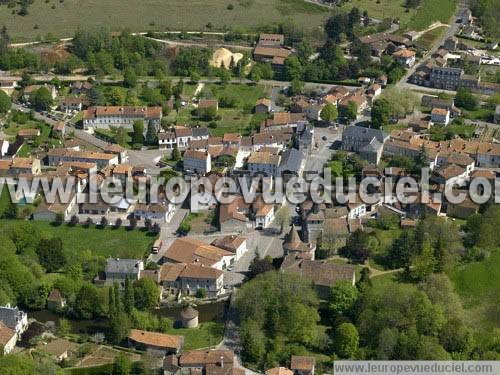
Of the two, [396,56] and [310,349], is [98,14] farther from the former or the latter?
[310,349]

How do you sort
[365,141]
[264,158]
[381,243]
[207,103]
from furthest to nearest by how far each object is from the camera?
1. [207,103]
2. [365,141]
3. [264,158]
4. [381,243]

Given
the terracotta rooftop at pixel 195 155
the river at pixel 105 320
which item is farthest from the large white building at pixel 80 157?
the river at pixel 105 320

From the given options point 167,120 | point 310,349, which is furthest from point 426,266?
point 167,120

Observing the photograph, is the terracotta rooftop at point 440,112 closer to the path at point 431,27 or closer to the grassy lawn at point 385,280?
the path at point 431,27

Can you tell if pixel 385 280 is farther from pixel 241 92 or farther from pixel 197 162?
pixel 241 92

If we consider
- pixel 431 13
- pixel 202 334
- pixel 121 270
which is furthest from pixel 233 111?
pixel 431 13
